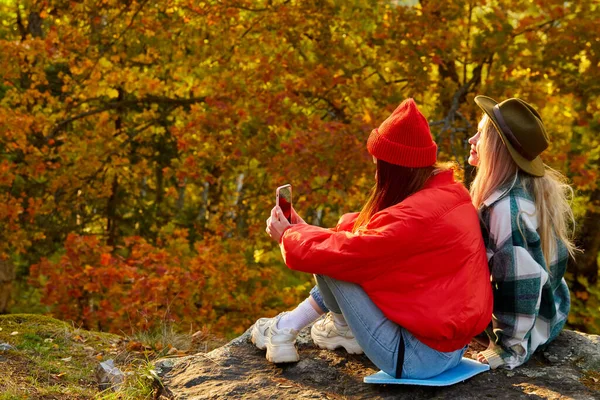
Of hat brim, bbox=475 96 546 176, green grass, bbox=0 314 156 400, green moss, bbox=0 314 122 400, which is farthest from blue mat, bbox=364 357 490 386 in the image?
green moss, bbox=0 314 122 400

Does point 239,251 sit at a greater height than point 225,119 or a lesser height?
lesser

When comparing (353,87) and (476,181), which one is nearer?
(476,181)

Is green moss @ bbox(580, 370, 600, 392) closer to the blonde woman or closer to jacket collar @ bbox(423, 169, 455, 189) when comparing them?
the blonde woman

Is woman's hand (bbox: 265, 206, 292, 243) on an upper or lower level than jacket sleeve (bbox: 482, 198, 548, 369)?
upper

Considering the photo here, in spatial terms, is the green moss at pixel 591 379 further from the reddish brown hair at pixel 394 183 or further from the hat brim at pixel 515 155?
the reddish brown hair at pixel 394 183

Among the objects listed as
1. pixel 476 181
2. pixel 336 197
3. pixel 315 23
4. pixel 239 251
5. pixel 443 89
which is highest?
pixel 315 23

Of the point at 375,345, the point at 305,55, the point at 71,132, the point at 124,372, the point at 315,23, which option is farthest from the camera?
the point at 71,132

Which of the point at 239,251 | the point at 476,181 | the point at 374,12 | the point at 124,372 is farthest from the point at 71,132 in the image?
the point at 476,181

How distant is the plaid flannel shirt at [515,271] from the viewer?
10.2 ft

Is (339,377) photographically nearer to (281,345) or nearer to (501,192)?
(281,345)

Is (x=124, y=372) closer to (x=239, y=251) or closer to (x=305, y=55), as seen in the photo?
(x=239, y=251)

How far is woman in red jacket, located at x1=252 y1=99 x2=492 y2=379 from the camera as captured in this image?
112 inches

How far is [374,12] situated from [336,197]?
2324mm

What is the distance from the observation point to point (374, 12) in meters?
8.39
